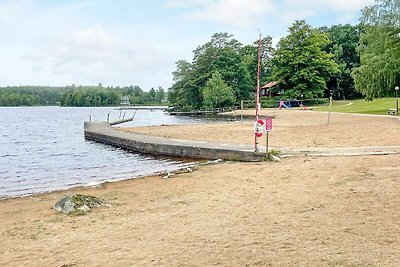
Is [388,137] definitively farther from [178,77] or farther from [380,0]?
[178,77]

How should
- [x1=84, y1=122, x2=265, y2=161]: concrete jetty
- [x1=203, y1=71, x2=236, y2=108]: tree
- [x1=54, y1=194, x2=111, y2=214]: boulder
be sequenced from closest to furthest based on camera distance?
[x1=54, y1=194, x2=111, y2=214]: boulder < [x1=84, y1=122, x2=265, y2=161]: concrete jetty < [x1=203, y1=71, x2=236, y2=108]: tree

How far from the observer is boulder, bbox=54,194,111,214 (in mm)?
8426

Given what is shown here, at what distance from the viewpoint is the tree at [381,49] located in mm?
33750

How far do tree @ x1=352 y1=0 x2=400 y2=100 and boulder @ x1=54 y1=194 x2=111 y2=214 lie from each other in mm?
31131

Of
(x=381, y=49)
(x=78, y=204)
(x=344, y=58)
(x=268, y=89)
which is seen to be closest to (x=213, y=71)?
(x=268, y=89)

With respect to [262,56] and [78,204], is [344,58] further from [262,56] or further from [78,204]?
[78,204]

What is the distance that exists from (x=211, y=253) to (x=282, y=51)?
71.0m

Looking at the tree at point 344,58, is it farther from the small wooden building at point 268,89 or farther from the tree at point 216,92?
the tree at point 216,92

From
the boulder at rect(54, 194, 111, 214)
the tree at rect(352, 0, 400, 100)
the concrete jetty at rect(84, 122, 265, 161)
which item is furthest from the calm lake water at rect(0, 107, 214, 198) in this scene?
the tree at rect(352, 0, 400, 100)

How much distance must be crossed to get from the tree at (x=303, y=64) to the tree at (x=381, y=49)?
32.7 meters

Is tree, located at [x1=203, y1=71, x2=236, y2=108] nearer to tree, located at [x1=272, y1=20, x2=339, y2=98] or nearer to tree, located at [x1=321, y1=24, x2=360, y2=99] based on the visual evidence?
tree, located at [x1=272, y1=20, x2=339, y2=98]

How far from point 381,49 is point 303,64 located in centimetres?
3601

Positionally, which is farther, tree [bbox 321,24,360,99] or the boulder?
tree [bbox 321,24,360,99]

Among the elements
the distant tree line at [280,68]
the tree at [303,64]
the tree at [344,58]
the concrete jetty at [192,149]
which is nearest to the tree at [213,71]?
the distant tree line at [280,68]
